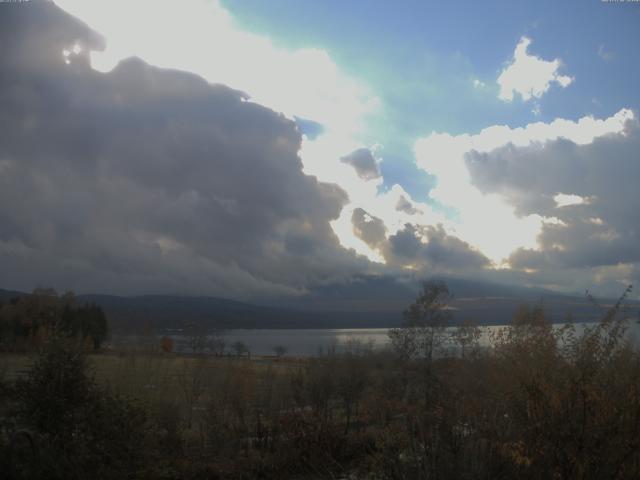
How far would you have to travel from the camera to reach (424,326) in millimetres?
25875

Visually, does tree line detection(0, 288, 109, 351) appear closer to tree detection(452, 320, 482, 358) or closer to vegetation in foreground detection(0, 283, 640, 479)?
tree detection(452, 320, 482, 358)

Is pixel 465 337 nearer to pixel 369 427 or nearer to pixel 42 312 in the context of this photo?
pixel 369 427

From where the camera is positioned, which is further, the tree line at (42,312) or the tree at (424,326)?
the tree line at (42,312)

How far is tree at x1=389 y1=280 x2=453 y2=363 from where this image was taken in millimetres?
24969

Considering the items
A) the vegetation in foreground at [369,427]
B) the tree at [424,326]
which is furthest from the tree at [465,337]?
the vegetation in foreground at [369,427]

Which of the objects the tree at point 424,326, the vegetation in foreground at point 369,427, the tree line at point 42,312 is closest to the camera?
the vegetation in foreground at point 369,427

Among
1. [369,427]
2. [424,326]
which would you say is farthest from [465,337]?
[369,427]

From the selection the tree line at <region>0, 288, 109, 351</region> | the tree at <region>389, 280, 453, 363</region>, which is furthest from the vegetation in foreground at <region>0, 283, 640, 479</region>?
the tree line at <region>0, 288, 109, 351</region>

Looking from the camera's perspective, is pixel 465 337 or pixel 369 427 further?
pixel 465 337

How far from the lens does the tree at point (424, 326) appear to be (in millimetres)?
24969

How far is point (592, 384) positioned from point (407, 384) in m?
16.7

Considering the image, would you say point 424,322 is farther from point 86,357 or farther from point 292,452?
point 86,357

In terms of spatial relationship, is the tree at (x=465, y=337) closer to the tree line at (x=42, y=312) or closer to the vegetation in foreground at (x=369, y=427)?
the vegetation in foreground at (x=369, y=427)

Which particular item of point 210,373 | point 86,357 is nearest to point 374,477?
point 86,357
